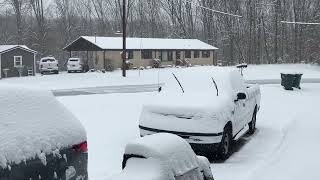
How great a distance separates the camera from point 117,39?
54250 millimetres

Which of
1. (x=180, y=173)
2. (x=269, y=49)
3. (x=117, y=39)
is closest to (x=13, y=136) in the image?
(x=180, y=173)

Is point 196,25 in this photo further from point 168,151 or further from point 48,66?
point 168,151

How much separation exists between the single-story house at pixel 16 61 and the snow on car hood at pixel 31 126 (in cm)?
4022

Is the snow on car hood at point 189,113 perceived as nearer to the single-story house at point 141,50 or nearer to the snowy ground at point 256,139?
the snowy ground at point 256,139

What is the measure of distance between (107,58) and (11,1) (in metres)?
29.4

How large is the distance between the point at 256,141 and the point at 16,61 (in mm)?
37387

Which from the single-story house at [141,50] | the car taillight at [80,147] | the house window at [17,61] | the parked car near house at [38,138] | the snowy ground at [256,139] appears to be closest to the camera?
the parked car near house at [38,138]

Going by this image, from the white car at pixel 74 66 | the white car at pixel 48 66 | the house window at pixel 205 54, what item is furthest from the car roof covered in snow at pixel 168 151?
the house window at pixel 205 54

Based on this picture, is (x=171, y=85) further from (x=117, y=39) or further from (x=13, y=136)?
(x=117, y=39)

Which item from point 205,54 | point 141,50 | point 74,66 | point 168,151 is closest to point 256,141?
point 168,151

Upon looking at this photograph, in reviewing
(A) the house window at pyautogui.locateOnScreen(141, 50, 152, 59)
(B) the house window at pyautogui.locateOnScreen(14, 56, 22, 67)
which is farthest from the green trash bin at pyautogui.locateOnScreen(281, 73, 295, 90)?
(A) the house window at pyautogui.locateOnScreen(141, 50, 152, 59)

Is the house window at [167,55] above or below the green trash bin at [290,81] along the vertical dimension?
above

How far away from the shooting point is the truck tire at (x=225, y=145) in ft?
30.3

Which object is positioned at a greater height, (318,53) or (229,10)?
(229,10)
